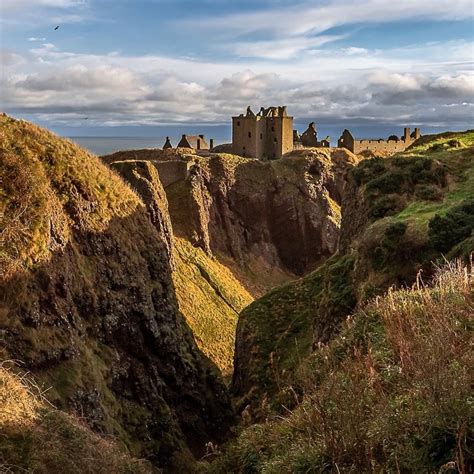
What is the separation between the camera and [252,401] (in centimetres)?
2625

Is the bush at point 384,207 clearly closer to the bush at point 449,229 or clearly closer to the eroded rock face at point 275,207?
the bush at point 449,229

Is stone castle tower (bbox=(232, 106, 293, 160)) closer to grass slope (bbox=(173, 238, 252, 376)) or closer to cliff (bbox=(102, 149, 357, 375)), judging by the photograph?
cliff (bbox=(102, 149, 357, 375))

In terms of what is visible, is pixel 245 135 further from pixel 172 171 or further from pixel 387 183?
pixel 387 183

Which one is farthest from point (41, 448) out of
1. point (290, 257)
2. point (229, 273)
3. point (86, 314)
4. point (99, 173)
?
point (290, 257)

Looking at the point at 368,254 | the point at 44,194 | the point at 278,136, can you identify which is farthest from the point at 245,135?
the point at 44,194

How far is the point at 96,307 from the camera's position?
2088cm

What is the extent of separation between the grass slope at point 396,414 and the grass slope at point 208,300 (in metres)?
28.3

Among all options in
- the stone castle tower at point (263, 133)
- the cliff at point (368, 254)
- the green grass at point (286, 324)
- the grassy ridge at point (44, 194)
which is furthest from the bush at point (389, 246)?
the stone castle tower at point (263, 133)

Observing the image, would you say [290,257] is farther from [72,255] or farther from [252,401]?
[72,255]

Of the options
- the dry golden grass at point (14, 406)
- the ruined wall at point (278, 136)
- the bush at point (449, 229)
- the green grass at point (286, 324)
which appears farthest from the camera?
the ruined wall at point (278, 136)

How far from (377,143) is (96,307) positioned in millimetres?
71599

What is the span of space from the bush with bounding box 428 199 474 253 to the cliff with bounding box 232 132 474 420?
4cm

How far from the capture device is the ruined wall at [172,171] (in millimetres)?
57094

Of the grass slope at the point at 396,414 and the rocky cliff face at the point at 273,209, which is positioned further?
the rocky cliff face at the point at 273,209
